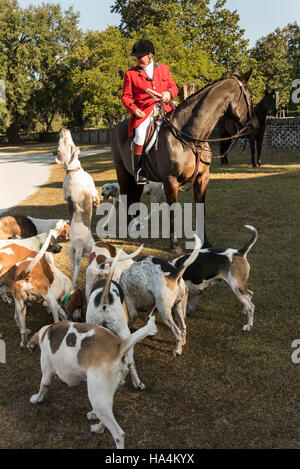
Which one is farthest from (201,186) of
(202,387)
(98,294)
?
(202,387)

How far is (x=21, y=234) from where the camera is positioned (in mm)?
7164

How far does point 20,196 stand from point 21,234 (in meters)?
8.34

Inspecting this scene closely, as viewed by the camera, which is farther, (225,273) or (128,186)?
(128,186)

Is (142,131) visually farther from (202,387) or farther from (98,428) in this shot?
(98,428)

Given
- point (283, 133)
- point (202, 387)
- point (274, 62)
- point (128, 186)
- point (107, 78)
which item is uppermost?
point (274, 62)

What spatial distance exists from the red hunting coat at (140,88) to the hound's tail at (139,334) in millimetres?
5141

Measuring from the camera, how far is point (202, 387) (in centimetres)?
396

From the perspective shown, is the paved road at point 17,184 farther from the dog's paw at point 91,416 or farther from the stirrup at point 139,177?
the dog's paw at point 91,416

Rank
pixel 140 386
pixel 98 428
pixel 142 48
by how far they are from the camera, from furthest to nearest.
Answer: pixel 142 48, pixel 140 386, pixel 98 428

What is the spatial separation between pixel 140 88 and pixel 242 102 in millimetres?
1896

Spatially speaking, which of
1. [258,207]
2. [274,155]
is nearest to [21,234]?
[258,207]

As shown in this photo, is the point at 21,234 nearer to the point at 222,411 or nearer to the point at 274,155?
the point at 222,411

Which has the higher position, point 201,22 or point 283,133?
point 201,22

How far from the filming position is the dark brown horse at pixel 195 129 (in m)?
7.16
